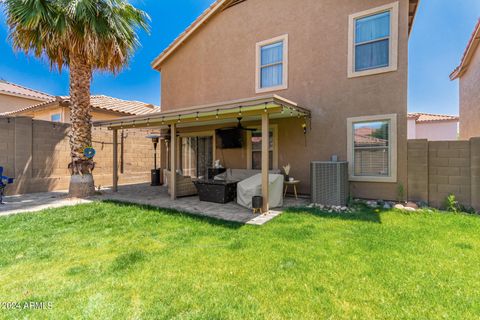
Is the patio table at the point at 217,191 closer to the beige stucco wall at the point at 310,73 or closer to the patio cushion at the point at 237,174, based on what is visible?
the patio cushion at the point at 237,174

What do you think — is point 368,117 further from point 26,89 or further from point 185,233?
point 26,89

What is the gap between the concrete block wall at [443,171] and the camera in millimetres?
5949

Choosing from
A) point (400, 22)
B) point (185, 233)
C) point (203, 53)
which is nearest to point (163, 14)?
point (203, 53)

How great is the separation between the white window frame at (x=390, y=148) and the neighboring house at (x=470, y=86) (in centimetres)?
561

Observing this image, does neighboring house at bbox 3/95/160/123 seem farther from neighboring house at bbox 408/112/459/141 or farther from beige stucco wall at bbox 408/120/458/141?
beige stucco wall at bbox 408/120/458/141

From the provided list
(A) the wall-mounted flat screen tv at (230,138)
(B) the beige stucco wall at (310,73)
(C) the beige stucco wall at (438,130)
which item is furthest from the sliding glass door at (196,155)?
(C) the beige stucco wall at (438,130)

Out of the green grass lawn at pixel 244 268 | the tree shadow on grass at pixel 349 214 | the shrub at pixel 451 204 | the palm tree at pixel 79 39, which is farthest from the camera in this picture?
the palm tree at pixel 79 39

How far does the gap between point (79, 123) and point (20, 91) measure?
569 inches

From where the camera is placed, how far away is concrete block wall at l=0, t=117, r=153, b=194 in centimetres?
836

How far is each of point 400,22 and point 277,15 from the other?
13.0 feet

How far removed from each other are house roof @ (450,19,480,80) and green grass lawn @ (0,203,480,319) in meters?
8.07

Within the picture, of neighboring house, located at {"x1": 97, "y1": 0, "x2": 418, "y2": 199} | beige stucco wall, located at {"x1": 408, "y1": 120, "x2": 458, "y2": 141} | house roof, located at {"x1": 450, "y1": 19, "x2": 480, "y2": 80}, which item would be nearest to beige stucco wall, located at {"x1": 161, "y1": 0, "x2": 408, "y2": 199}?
neighboring house, located at {"x1": 97, "y1": 0, "x2": 418, "y2": 199}

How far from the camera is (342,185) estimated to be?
21.7ft

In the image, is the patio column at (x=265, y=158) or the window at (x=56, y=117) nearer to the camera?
the patio column at (x=265, y=158)
